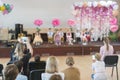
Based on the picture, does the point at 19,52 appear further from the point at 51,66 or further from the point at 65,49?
the point at 65,49

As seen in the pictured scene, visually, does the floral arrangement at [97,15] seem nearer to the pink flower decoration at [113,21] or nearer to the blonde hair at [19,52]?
the pink flower decoration at [113,21]

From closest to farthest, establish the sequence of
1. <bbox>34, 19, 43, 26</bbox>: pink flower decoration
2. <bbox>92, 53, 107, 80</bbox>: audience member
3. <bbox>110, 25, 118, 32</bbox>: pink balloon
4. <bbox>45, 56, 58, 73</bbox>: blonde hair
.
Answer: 1. <bbox>45, 56, 58, 73</bbox>: blonde hair
2. <bbox>92, 53, 107, 80</bbox>: audience member
3. <bbox>110, 25, 118, 32</bbox>: pink balloon
4. <bbox>34, 19, 43, 26</bbox>: pink flower decoration

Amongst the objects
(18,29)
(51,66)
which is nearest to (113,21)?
(18,29)

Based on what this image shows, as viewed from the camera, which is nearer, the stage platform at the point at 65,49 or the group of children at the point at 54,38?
the stage platform at the point at 65,49

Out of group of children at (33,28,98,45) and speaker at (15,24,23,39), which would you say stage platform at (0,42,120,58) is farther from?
speaker at (15,24,23,39)

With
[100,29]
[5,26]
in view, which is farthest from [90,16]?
[5,26]

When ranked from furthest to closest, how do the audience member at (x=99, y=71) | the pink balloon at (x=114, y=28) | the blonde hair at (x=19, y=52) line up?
the pink balloon at (x=114, y=28) < the blonde hair at (x=19, y=52) < the audience member at (x=99, y=71)

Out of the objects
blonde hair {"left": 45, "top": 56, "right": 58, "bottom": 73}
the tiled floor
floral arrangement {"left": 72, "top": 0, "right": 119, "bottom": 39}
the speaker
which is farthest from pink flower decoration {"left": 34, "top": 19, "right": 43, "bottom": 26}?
blonde hair {"left": 45, "top": 56, "right": 58, "bottom": 73}

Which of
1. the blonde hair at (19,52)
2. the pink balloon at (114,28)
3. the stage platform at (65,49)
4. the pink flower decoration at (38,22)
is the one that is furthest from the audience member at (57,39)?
the blonde hair at (19,52)

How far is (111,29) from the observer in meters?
12.2

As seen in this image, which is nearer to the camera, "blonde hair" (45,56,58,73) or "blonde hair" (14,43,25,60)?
"blonde hair" (45,56,58,73)

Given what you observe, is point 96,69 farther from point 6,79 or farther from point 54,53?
point 54,53

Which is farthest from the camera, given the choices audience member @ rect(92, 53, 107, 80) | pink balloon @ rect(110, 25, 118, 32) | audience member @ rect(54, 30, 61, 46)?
pink balloon @ rect(110, 25, 118, 32)

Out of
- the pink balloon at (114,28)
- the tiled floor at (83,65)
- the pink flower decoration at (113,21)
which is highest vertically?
the pink flower decoration at (113,21)
